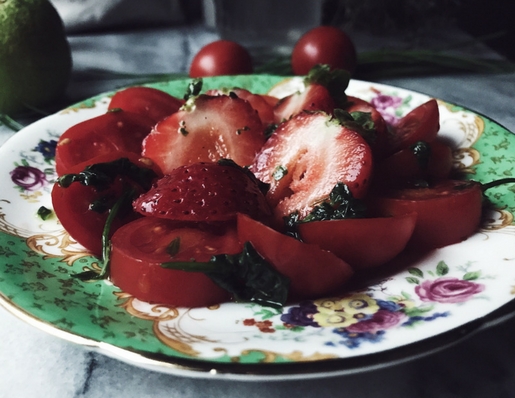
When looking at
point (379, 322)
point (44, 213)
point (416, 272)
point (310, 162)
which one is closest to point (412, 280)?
point (416, 272)

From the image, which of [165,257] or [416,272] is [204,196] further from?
[416,272]

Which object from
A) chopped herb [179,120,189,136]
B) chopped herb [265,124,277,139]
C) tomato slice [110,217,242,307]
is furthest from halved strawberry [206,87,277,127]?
tomato slice [110,217,242,307]

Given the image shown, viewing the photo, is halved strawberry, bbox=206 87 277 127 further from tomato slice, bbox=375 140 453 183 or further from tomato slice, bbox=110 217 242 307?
tomato slice, bbox=110 217 242 307

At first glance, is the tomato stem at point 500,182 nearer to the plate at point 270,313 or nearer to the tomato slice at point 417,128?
the plate at point 270,313

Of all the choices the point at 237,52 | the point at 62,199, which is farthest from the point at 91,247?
the point at 237,52

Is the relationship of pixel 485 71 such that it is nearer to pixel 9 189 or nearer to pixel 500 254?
pixel 500 254
